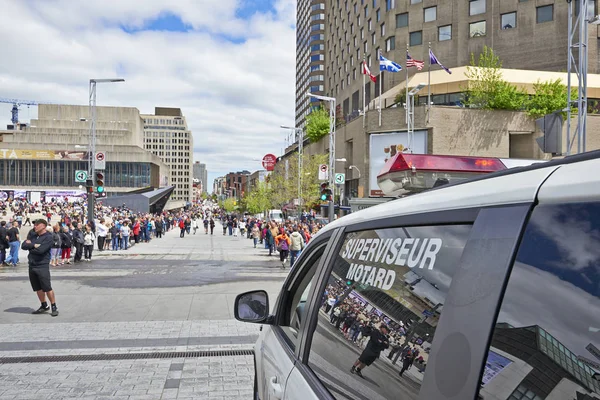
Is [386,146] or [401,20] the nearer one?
[386,146]

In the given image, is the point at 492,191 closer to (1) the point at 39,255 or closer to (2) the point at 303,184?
(1) the point at 39,255

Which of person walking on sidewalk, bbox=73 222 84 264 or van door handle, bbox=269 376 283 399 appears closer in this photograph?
van door handle, bbox=269 376 283 399

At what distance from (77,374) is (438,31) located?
152 ft

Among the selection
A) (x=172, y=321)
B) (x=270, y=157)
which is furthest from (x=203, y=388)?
(x=270, y=157)

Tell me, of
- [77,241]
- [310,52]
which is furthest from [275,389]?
[310,52]

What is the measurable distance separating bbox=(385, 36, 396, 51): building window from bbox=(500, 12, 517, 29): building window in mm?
9473

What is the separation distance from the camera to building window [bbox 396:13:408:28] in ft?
157

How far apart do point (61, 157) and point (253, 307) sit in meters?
120

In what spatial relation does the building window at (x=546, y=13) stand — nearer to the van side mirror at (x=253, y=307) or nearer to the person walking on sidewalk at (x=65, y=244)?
the person walking on sidewalk at (x=65, y=244)

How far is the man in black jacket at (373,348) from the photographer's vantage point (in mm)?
1616

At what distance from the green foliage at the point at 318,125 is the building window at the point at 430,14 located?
17.1 meters

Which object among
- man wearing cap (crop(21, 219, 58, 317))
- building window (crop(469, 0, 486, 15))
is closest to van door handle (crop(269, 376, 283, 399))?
man wearing cap (crop(21, 219, 58, 317))

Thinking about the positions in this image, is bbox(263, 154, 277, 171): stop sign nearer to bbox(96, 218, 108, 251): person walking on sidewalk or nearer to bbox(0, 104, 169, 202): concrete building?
bbox(96, 218, 108, 251): person walking on sidewalk

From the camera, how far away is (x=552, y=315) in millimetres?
1042
